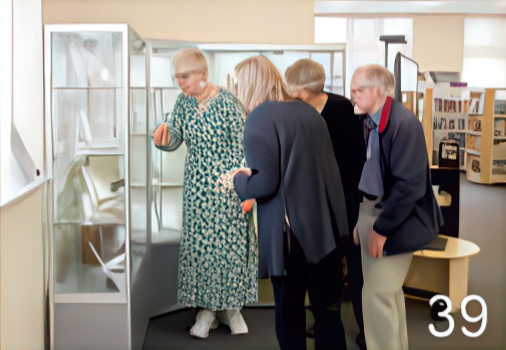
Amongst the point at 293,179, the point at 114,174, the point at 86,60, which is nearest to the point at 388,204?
the point at 293,179

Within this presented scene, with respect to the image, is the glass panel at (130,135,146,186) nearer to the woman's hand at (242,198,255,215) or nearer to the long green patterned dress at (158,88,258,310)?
the long green patterned dress at (158,88,258,310)

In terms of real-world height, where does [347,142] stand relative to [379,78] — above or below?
below

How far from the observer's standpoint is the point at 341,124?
100.0 inches

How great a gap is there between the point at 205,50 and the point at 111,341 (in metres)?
1.43

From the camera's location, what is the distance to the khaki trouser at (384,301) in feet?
8.59

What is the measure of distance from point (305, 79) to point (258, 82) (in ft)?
0.69

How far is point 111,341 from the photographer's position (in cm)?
271

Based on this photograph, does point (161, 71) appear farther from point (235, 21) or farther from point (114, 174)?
point (114, 174)

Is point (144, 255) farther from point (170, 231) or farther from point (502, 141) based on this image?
point (502, 141)

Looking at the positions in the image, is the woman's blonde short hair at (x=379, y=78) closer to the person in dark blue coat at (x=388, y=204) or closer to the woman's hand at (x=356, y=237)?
the person in dark blue coat at (x=388, y=204)

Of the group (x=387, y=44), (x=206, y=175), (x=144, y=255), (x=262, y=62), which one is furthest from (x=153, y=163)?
(x=387, y=44)

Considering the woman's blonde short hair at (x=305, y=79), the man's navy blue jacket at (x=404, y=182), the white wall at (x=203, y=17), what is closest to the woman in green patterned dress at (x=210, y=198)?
the white wall at (x=203, y=17)

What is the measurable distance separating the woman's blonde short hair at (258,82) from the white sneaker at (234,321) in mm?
956

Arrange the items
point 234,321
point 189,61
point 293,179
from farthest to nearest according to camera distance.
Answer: point 234,321
point 189,61
point 293,179
